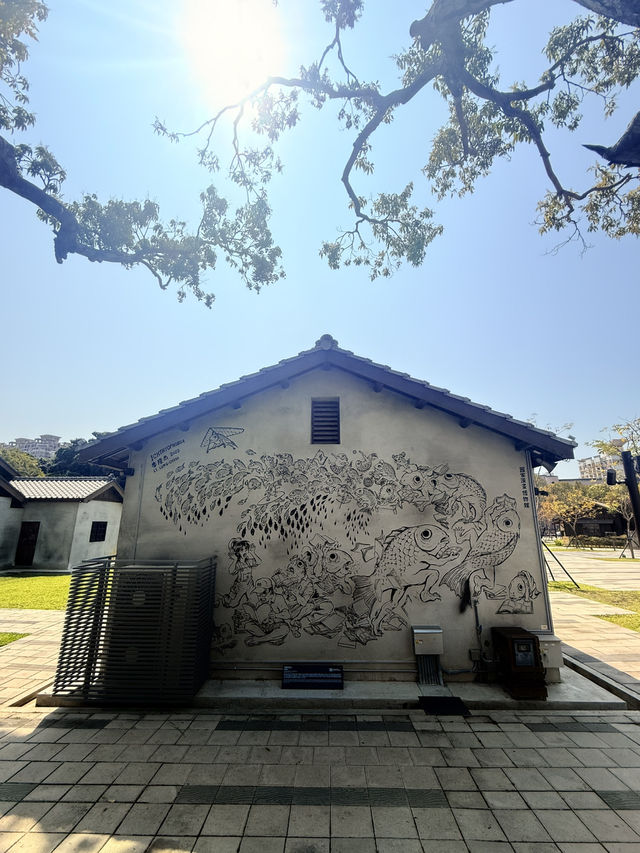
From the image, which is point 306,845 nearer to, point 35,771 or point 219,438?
point 35,771

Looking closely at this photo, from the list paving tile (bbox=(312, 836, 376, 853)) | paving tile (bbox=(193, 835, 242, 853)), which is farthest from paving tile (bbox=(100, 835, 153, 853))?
paving tile (bbox=(312, 836, 376, 853))

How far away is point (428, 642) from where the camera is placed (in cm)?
620

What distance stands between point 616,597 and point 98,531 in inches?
1049

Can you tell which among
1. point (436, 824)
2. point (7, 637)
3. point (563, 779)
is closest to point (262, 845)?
point (436, 824)

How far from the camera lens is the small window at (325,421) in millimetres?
7105

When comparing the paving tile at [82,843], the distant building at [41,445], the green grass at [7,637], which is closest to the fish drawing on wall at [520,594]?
the paving tile at [82,843]

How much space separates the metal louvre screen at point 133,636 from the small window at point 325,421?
3123mm

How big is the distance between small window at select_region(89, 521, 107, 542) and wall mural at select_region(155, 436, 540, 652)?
19350 mm

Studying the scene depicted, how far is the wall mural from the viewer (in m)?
6.46

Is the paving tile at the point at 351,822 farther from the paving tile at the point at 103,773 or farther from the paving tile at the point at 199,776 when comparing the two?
the paving tile at the point at 103,773

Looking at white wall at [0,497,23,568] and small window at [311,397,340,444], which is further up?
small window at [311,397,340,444]

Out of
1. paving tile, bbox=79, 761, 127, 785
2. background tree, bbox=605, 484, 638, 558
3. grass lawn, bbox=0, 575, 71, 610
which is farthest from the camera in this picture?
background tree, bbox=605, 484, 638, 558

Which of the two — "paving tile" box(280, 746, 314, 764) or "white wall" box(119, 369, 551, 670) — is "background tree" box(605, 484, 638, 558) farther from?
"paving tile" box(280, 746, 314, 764)

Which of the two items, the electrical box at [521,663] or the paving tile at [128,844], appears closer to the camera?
the paving tile at [128,844]
